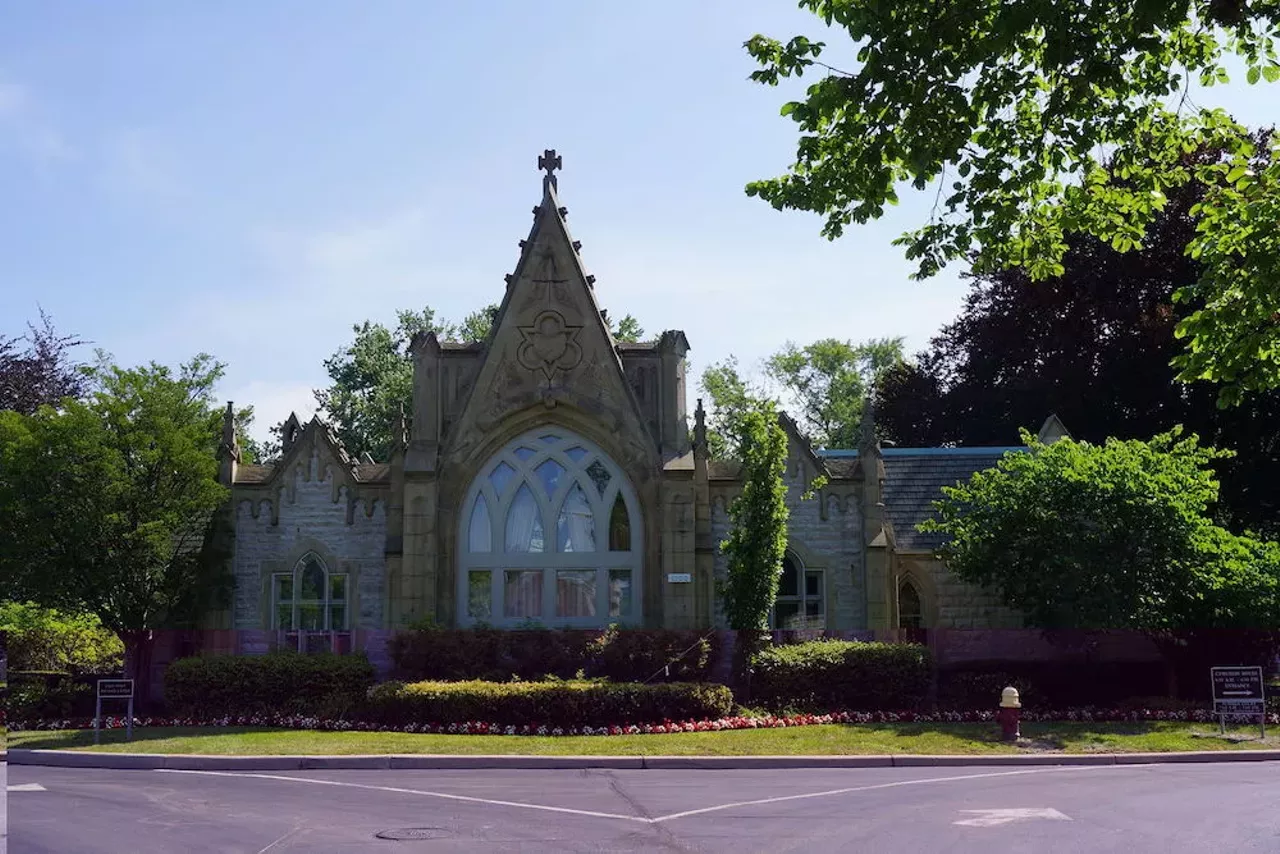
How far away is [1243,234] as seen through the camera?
11.5 metres

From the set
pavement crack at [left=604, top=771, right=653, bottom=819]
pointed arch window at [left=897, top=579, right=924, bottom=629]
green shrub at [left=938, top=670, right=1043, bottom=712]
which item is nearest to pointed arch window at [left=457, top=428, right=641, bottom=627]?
green shrub at [left=938, top=670, right=1043, bottom=712]

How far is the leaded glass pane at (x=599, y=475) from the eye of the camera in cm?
2450

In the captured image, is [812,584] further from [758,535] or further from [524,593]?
[524,593]

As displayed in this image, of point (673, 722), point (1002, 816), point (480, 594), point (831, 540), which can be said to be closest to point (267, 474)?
point (480, 594)

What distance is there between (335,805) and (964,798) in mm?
6246

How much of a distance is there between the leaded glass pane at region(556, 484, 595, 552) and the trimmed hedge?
2.66m

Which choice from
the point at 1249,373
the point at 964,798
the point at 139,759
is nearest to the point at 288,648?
the point at 139,759

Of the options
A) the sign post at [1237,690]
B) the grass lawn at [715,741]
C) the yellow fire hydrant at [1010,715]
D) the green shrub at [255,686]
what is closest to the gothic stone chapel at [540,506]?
the green shrub at [255,686]

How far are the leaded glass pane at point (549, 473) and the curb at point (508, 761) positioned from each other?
8.24m

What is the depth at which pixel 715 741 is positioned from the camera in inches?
719

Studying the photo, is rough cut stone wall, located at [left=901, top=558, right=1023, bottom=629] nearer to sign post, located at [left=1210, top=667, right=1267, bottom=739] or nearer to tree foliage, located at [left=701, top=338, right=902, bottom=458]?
sign post, located at [left=1210, top=667, right=1267, bottom=739]

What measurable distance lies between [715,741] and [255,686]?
8008mm

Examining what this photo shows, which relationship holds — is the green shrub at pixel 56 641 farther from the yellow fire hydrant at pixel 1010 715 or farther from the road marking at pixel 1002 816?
the road marking at pixel 1002 816

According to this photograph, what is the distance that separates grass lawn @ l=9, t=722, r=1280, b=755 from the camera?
17.5 meters
